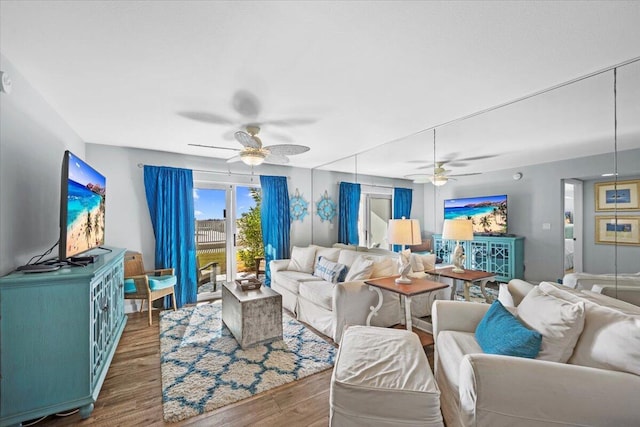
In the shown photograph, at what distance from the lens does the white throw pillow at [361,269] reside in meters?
3.04

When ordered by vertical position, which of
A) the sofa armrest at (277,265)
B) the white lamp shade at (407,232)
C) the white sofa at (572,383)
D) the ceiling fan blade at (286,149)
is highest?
the ceiling fan blade at (286,149)

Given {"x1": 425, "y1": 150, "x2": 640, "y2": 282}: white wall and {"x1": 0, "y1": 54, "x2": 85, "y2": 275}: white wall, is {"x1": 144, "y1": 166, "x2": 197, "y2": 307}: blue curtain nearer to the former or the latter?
{"x1": 0, "y1": 54, "x2": 85, "y2": 275}: white wall

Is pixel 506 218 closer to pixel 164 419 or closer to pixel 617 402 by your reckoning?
pixel 617 402

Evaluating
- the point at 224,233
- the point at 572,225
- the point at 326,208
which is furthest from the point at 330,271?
the point at 572,225

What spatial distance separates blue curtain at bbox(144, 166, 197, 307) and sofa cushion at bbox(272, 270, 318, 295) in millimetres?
1379

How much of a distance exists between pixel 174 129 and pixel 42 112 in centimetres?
105

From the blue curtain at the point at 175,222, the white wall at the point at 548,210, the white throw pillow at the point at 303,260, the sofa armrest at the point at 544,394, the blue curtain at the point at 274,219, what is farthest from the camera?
the blue curtain at the point at 274,219

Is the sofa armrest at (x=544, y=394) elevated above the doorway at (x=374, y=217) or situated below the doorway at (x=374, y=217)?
below

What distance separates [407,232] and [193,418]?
2.37 m

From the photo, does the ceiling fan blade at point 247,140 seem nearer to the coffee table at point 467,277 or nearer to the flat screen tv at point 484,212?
the flat screen tv at point 484,212

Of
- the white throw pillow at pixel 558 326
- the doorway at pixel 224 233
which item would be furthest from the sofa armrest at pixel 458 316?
the doorway at pixel 224 233

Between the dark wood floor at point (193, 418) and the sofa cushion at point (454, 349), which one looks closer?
the sofa cushion at point (454, 349)

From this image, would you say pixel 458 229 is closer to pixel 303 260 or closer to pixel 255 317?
pixel 255 317

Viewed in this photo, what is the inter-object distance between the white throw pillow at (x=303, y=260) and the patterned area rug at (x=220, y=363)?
108 cm
